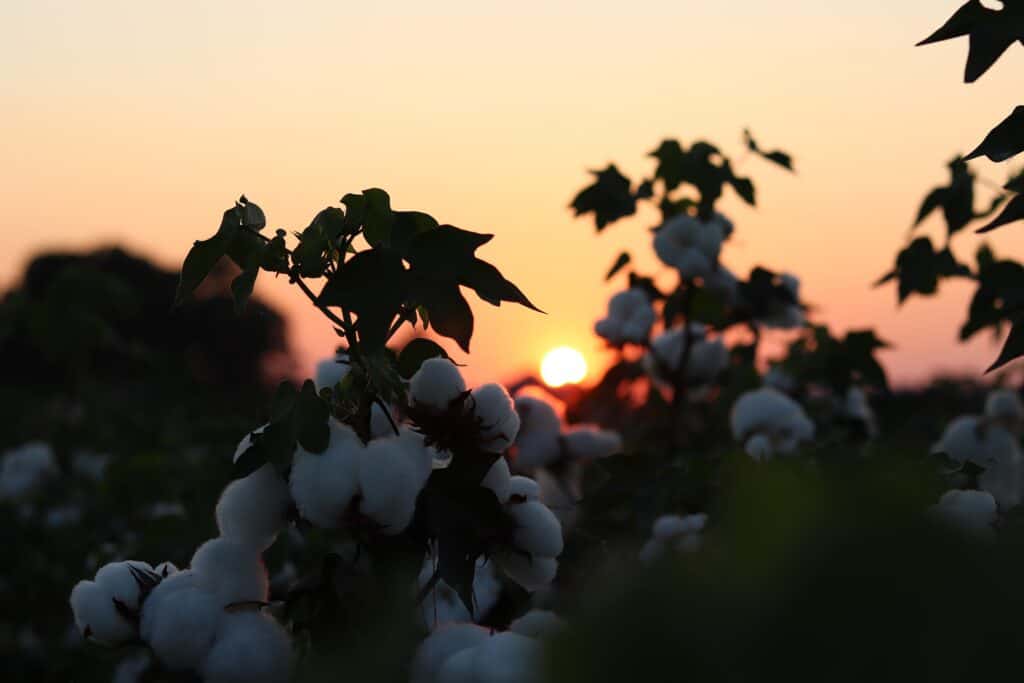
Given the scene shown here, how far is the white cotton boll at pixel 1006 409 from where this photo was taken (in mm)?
3963

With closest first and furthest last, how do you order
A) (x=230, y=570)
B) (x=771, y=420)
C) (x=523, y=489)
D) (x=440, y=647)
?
(x=440, y=647), (x=230, y=570), (x=523, y=489), (x=771, y=420)

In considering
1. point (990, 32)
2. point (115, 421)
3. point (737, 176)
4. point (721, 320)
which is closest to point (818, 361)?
point (721, 320)

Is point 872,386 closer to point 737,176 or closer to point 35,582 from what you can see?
point 737,176

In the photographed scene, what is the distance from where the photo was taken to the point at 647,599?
395mm

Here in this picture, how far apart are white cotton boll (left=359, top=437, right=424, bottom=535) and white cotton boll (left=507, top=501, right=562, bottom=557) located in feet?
0.58

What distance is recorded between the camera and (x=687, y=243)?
3572 mm

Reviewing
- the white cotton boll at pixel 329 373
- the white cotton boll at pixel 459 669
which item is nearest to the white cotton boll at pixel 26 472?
the white cotton boll at pixel 329 373

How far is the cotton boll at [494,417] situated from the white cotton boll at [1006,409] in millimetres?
2690

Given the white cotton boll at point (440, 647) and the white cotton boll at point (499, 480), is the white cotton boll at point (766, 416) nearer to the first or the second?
the white cotton boll at point (499, 480)

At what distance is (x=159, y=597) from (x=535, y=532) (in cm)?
44

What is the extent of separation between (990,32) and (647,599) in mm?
1709

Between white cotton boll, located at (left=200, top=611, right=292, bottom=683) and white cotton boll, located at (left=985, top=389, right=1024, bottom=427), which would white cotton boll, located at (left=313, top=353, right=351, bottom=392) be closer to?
white cotton boll, located at (left=200, top=611, right=292, bottom=683)

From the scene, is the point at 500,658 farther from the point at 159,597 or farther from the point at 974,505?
the point at 974,505

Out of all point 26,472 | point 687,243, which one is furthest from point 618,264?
point 26,472
